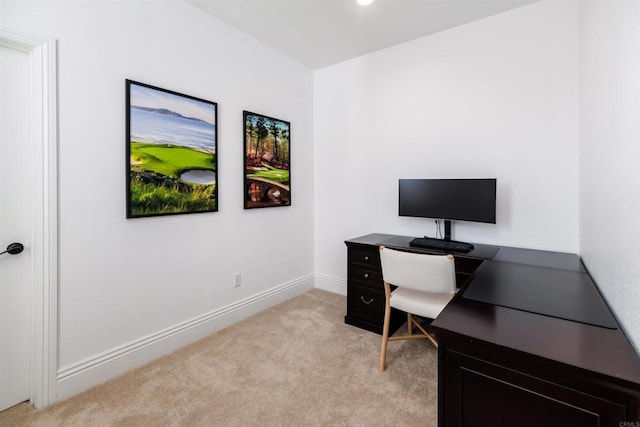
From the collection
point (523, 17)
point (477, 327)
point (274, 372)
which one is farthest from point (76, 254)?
point (523, 17)

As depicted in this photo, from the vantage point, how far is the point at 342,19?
2443 millimetres

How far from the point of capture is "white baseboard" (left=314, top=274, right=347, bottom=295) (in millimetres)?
3354

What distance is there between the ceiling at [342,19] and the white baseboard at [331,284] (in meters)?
2.57

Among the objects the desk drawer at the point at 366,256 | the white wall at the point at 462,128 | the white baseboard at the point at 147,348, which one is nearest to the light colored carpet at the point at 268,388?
the white baseboard at the point at 147,348

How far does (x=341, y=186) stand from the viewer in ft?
11.0

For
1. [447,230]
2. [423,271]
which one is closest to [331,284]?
[447,230]

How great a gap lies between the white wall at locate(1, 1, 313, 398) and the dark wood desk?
6.49 feet

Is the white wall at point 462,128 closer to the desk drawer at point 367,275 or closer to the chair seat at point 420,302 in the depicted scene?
the desk drawer at point 367,275

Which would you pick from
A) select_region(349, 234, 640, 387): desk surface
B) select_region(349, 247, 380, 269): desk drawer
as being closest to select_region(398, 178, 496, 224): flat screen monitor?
select_region(349, 247, 380, 269): desk drawer

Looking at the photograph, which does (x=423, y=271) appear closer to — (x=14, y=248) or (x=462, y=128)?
(x=462, y=128)

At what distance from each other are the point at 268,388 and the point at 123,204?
5.06ft

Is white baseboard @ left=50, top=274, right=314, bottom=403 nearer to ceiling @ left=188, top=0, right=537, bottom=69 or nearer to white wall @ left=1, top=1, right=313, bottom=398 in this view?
white wall @ left=1, top=1, right=313, bottom=398

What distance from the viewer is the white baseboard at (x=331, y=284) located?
335 centimetres

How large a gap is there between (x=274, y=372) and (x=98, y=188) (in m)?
1.66
